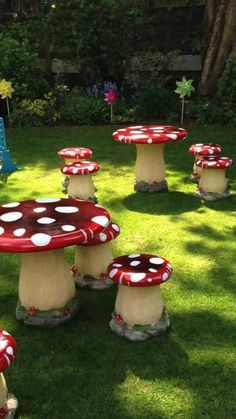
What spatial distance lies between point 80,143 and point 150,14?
571cm

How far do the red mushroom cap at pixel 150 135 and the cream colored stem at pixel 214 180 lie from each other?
638 mm

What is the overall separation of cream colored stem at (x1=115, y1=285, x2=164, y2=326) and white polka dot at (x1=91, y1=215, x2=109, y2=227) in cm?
54

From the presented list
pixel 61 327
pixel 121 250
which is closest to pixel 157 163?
pixel 121 250

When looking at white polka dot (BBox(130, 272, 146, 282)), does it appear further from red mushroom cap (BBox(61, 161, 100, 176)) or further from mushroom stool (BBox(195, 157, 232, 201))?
mushroom stool (BBox(195, 157, 232, 201))

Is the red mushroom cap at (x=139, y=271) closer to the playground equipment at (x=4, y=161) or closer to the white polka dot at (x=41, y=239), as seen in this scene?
the white polka dot at (x=41, y=239)

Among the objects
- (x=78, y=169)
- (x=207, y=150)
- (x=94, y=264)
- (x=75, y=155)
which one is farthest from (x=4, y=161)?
(x=94, y=264)

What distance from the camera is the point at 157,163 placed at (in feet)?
24.1

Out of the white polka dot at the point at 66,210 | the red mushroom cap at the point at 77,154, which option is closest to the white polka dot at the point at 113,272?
the white polka dot at the point at 66,210

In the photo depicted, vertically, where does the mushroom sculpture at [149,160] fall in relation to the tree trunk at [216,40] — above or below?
below

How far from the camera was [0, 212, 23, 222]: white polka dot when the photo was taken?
393 centimetres

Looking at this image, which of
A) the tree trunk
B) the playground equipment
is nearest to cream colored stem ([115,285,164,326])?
the playground equipment

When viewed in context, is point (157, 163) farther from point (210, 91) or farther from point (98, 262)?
point (210, 91)

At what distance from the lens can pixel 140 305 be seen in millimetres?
3941

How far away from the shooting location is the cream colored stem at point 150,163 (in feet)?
24.0
